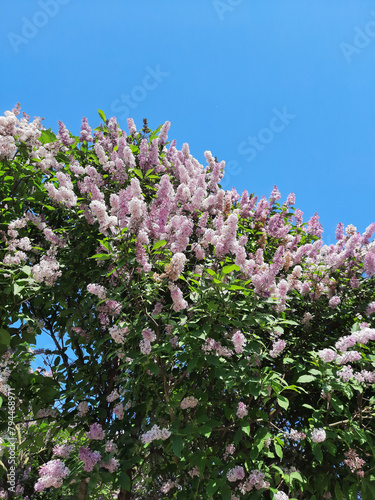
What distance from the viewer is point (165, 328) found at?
268 centimetres

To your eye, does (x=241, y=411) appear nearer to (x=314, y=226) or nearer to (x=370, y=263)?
(x=370, y=263)

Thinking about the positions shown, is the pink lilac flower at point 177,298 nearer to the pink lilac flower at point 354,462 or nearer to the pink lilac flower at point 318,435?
the pink lilac flower at point 318,435

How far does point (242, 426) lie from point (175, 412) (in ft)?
1.54

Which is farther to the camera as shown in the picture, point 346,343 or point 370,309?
point 370,309

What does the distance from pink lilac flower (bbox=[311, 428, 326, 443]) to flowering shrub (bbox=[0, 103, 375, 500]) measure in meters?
0.01

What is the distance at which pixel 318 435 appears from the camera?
2.47 m

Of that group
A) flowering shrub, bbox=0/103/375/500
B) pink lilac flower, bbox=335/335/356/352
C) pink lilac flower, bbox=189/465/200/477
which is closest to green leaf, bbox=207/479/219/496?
flowering shrub, bbox=0/103/375/500

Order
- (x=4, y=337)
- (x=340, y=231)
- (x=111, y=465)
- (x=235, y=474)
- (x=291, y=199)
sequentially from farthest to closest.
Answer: (x=291, y=199) → (x=340, y=231) → (x=4, y=337) → (x=111, y=465) → (x=235, y=474)

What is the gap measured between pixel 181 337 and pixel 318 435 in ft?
3.29

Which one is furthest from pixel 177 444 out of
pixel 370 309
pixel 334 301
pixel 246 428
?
pixel 370 309

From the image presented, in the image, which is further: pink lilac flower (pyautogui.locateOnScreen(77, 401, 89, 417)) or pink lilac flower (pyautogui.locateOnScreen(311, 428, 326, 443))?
pink lilac flower (pyautogui.locateOnScreen(77, 401, 89, 417))

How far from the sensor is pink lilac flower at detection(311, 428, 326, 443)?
8.09 ft

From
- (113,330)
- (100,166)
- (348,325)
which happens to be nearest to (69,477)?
(113,330)

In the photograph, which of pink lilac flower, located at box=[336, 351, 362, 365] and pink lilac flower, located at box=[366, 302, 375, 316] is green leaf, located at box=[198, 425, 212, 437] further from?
pink lilac flower, located at box=[366, 302, 375, 316]
